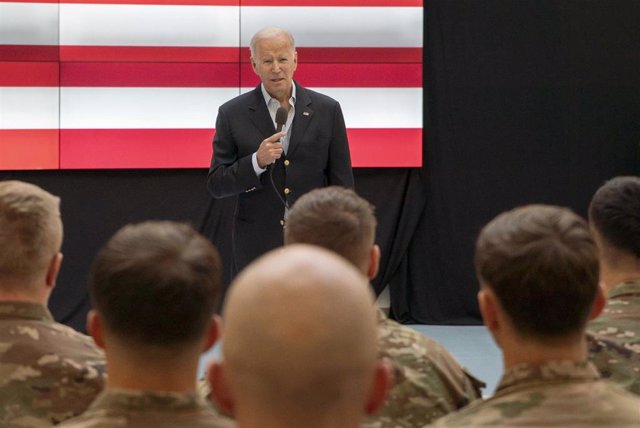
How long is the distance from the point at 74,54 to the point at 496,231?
4624 millimetres

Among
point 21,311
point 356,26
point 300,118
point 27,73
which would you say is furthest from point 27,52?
point 21,311

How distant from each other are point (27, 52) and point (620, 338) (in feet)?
14.3

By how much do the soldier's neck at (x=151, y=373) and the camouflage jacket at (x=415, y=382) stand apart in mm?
650

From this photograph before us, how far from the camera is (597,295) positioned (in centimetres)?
154

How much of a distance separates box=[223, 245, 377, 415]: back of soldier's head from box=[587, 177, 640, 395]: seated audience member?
1.22 m

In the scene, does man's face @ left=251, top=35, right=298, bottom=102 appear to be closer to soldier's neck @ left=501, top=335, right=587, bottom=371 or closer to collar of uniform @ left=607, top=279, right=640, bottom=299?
collar of uniform @ left=607, top=279, right=640, bottom=299

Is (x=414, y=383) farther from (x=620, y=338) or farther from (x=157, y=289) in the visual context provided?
(x=157, y=289)

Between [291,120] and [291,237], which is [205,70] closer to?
[291,120]

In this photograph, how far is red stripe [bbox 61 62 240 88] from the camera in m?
5.84

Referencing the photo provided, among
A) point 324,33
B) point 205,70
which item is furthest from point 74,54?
point 324,33

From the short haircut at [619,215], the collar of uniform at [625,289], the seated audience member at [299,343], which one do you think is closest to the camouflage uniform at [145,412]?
the seated audience member at [299,343]

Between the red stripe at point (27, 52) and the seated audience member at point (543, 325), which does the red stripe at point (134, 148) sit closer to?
the red stripe at point (27, 52)

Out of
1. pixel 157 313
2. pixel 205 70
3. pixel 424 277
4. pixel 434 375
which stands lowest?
pixel 424 277

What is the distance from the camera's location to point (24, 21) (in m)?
5.79
